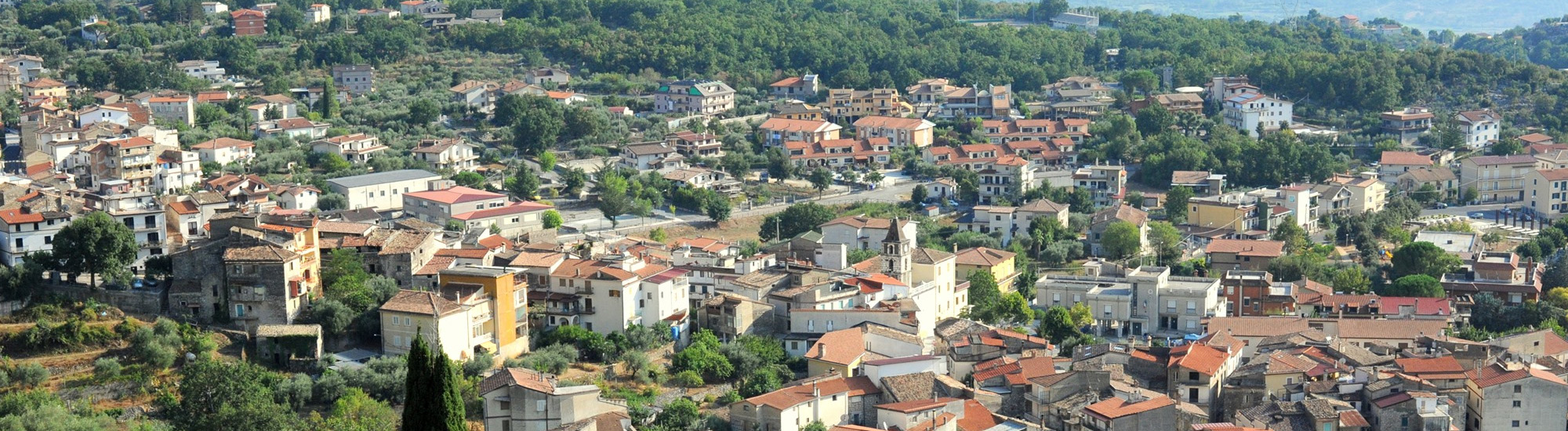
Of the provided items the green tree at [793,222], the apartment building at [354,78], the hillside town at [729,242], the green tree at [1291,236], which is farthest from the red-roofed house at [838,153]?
the apartment building at [354,78]

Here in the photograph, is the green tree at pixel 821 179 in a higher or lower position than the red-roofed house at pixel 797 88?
lower

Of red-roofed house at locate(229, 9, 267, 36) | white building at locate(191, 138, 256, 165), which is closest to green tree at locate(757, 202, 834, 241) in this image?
white building at locate(191, 138, 256, 165)

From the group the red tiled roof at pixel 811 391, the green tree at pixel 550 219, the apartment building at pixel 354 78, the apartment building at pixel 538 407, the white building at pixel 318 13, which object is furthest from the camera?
the white building at pixel 318 13

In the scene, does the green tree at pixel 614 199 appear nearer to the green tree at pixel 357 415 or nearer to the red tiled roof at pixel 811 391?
the red tiled roof at pixel 811 391

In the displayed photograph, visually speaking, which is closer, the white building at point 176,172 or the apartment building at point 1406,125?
the white building at point 176,172

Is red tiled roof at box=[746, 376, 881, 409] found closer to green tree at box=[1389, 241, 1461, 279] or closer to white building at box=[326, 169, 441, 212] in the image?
green tree at box=[1389, 241, 1461, 279]

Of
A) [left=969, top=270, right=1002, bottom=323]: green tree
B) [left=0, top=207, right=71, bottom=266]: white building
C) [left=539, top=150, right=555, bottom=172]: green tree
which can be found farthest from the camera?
[left=539, top=150, right=555, bottom=172]: green tree

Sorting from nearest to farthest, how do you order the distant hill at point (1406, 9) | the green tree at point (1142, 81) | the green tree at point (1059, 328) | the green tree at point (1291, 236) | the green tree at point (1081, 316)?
the green tree at point (1059, 328) → the green tree at point (1081, 316) → the green tree at point (1291, 236) → the green tree at point (1142, 81) → the distant hill at point (1406, 9)
